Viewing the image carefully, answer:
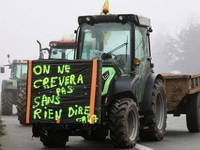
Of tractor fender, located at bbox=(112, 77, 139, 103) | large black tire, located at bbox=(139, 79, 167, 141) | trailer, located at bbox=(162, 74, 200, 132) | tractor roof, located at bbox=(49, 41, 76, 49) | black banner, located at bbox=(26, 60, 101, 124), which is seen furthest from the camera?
tractor roof, located at bbox=(49, 41, 76, 49)

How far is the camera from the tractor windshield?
1128 centimetres

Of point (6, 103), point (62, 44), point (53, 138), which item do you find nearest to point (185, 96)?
point (53, 138)

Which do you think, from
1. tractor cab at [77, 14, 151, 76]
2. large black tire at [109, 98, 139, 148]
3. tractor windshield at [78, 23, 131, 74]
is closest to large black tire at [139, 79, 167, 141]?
tractor cab at [77, 14, 151, 76]

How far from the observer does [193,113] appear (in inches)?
581

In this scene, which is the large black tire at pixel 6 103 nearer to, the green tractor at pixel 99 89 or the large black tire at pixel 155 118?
the large black tire at pixel 155 118

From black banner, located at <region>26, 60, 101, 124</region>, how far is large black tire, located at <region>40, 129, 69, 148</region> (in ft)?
2.39

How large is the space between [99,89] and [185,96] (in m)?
5.25

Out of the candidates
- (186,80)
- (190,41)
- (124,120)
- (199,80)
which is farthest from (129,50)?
(190,41)

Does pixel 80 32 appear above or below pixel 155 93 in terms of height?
above

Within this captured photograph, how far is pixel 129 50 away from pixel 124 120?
1777 millimetres

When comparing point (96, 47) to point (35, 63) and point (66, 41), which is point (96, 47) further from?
point (66, 41)

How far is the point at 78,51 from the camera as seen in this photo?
11.9 meters

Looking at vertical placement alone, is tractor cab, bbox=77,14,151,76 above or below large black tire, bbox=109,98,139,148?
above

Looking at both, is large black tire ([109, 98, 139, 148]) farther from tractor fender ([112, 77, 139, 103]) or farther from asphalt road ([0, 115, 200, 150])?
asphalt road ([0, 115, 200, 150])
